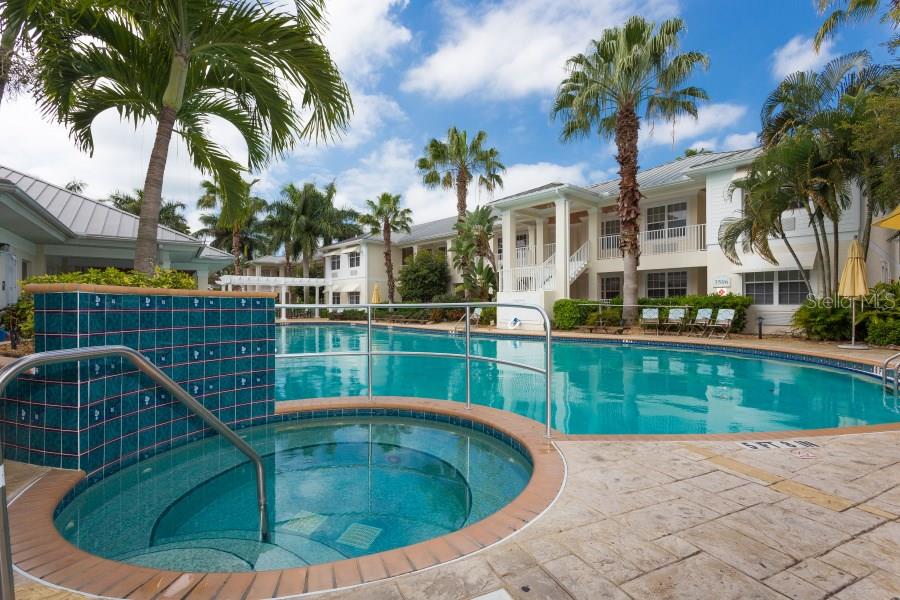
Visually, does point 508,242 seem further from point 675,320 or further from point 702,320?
point 702,320

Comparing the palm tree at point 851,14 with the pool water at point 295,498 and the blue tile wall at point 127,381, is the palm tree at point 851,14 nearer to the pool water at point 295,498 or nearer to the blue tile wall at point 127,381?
the pool water at point 295,498

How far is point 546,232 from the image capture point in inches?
891

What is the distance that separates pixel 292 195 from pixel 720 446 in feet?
111

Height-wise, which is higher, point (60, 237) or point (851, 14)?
point (851, 14)

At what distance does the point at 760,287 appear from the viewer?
1552cm

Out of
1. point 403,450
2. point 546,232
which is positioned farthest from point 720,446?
point 546,232

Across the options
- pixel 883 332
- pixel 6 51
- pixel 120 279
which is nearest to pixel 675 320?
pixel 883 332

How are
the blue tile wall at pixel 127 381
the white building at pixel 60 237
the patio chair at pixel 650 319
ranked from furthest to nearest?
the patio chair at pixel 650 319
the white building at pixel 60 237
the blue tile wall at pixel 127 381

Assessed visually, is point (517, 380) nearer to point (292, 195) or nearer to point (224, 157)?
point (224, 157)

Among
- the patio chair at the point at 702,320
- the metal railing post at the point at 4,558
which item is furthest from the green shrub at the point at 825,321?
the metal railing post at the point at 4,558

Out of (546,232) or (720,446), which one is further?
(546,232)

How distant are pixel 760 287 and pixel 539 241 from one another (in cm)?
921

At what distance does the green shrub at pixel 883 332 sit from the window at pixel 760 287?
4386 millimetres

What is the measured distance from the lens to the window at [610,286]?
20.4 metres
